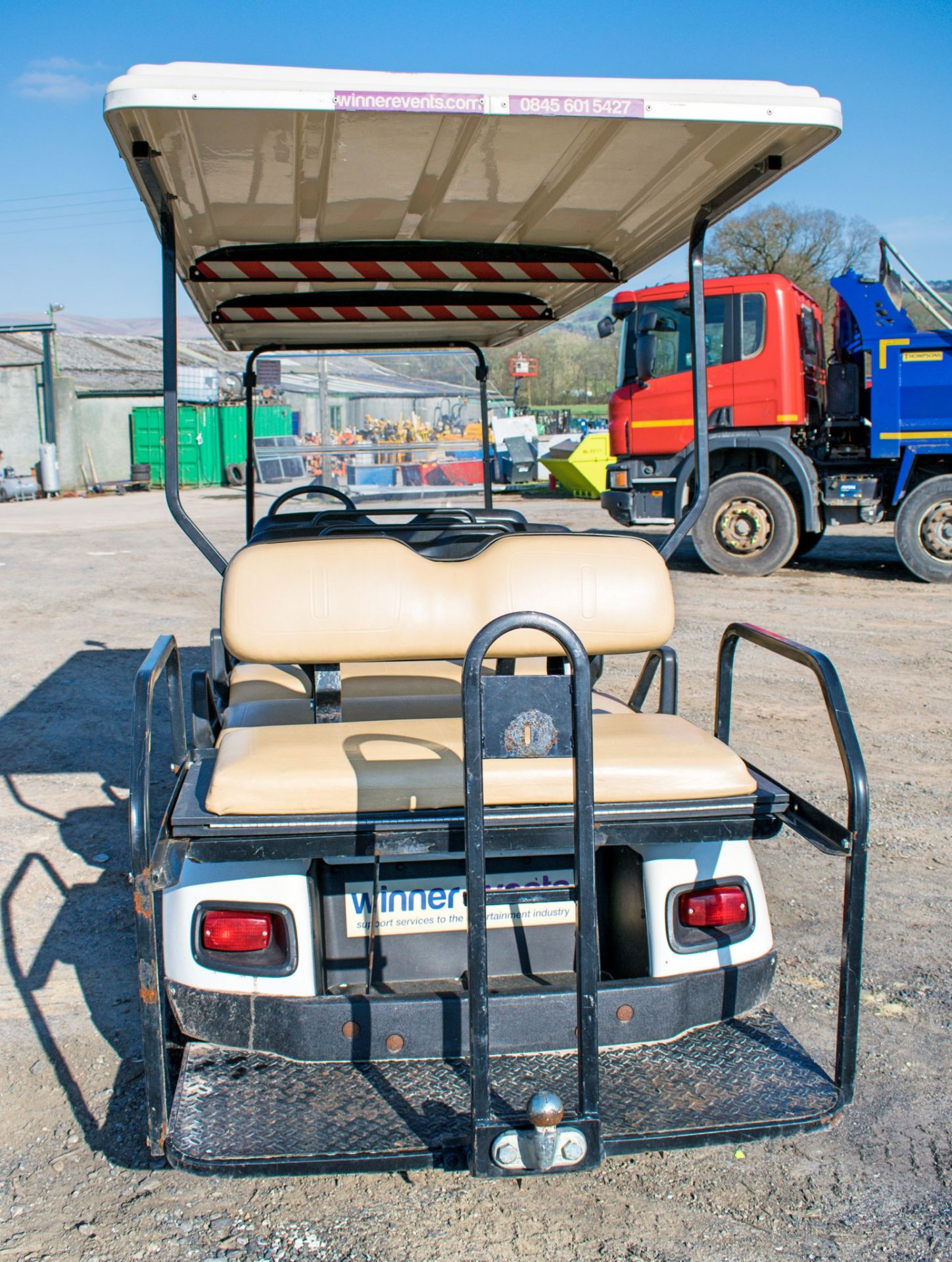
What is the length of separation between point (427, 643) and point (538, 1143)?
1.21 m

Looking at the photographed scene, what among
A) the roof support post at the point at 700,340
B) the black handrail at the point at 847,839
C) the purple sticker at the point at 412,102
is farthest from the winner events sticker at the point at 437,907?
the purple sticker at the point at 412,102

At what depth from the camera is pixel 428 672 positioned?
3711 mm

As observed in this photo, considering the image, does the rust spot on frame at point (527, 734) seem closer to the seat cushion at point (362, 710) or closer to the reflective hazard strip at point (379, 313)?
the seat cushion at point (362, 710)

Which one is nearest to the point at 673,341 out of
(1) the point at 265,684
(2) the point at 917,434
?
(2) the point at 917,434

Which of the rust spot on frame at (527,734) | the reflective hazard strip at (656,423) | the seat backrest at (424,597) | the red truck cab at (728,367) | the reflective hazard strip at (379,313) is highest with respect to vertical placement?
the red truck cab at (728,367)

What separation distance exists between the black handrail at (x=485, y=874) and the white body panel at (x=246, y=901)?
1.77ft

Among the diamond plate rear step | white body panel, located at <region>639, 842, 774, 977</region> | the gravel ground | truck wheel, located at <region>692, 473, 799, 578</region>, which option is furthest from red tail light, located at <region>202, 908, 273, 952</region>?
truck wheel, located at <region>692, 473, 799, 578</region>

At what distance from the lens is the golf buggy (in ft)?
7.23

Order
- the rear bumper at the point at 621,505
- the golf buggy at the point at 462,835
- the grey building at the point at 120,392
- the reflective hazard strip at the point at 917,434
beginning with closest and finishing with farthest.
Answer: the golf buggy at the point at 462,835 < the grey building at the point at 120,392 < the reflective hazard strip at the point at 917,434 < the rear bumper at the point at 621,505

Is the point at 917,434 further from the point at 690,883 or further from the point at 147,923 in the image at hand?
the point at 147,923

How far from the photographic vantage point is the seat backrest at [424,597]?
274cm

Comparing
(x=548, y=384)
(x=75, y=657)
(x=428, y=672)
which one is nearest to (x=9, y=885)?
(x=428, y=672)

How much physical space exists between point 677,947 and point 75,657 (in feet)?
21.6

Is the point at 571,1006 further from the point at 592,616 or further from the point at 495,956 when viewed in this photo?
the point at 592,616
